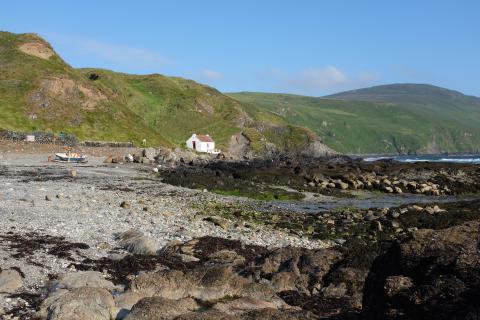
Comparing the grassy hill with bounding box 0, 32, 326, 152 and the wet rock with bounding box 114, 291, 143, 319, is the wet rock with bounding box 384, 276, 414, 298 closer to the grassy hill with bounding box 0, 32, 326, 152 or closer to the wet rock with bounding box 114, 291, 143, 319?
the wet rock with bounding box 114, 291, 143, 319

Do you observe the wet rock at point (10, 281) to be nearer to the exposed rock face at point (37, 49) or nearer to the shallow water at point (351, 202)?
the shallow water at point (351, 202)

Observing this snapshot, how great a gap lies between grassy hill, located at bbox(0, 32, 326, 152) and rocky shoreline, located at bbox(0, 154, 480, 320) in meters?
49.7

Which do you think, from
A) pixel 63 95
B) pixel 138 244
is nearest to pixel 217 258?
pixel 138 244

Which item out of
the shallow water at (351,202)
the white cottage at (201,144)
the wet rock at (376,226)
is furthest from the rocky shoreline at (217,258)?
the white cottage at (201,144)

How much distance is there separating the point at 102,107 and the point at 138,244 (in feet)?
283

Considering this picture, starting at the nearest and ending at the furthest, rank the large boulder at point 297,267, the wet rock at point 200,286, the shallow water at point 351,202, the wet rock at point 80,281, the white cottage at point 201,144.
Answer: the wet rock at point 200,286
the wet rock at point 80,281
the large boulder at point 297,267
the shallow water at point 351,202
the white cottage at point 201,144

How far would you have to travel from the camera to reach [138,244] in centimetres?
1844

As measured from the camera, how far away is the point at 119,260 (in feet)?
54.6

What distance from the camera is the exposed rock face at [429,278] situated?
8.01 meters

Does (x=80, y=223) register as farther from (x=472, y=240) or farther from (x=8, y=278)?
(x=472, y=240)

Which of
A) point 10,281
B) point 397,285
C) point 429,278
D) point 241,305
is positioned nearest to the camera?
point 429,278

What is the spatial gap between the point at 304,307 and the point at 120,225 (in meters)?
13.2

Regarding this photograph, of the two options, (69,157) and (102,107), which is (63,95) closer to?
(102,107)

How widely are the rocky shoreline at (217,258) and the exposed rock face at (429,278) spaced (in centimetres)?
2
